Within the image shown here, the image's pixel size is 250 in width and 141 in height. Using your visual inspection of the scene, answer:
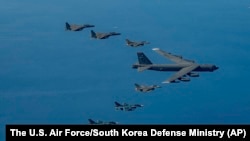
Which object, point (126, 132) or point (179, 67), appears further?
point (179, 67)

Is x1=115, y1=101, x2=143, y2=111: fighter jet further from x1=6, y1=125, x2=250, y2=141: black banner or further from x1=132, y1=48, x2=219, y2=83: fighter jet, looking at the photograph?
x1=6, y1=125, x2=250, y2=141: black banner

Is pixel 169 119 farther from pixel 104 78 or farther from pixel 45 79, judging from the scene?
pixel 45 79

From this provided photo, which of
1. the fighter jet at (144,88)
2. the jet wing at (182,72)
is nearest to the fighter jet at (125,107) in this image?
the fighter jet at (144,88)

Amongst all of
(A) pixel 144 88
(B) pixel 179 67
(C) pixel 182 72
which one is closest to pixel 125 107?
(A) pixel 144 88

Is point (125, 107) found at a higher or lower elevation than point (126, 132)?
lower

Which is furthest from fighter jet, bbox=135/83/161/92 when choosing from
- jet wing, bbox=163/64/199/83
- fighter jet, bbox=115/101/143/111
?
jet wing, bbox=163/64/199/83

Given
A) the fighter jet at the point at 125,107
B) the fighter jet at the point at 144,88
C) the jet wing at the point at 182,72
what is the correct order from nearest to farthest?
the fighter jet at the point at 125,107, the jet wing at the point at 182,72, the fighter jet at the point at 144,88

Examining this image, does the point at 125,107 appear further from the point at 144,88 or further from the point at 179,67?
the point at 179,67

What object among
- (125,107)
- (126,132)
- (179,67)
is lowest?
(125,107)

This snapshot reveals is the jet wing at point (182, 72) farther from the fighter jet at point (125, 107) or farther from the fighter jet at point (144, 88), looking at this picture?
the fighter jet at point (125, 107)
